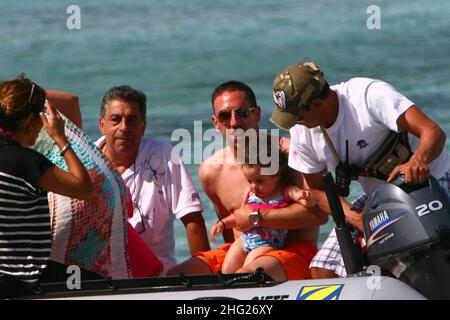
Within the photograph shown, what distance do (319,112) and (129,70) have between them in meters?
11.4

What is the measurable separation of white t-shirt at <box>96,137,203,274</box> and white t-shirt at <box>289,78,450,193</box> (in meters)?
0.86

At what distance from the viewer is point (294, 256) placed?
4977mm

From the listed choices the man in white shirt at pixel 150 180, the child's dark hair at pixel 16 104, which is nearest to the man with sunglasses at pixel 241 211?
the man in white shirt at pixel 150 180

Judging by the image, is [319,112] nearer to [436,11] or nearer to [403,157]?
[403,157]

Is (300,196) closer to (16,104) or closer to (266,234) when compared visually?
(266,234)

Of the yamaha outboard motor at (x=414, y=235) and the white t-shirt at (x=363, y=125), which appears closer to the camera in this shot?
the yamaha outboard motor at (x=414, y=235)

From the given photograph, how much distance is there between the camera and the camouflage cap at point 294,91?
4402 millimetres

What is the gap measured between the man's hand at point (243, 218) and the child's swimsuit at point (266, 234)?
1.1 inches

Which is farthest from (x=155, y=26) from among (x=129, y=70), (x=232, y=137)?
(x=232, y=137)

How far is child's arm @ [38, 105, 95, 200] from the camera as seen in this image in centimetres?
390

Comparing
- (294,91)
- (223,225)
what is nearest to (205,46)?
(223,225)

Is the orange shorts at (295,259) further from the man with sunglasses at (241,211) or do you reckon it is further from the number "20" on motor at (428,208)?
the number "20" on motor at (428,208)

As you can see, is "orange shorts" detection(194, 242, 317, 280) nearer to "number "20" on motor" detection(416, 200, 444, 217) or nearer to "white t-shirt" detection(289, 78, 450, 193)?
"white t-shirt" detection(289, 78, 450, 193)

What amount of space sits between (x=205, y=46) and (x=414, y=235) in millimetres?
12776
